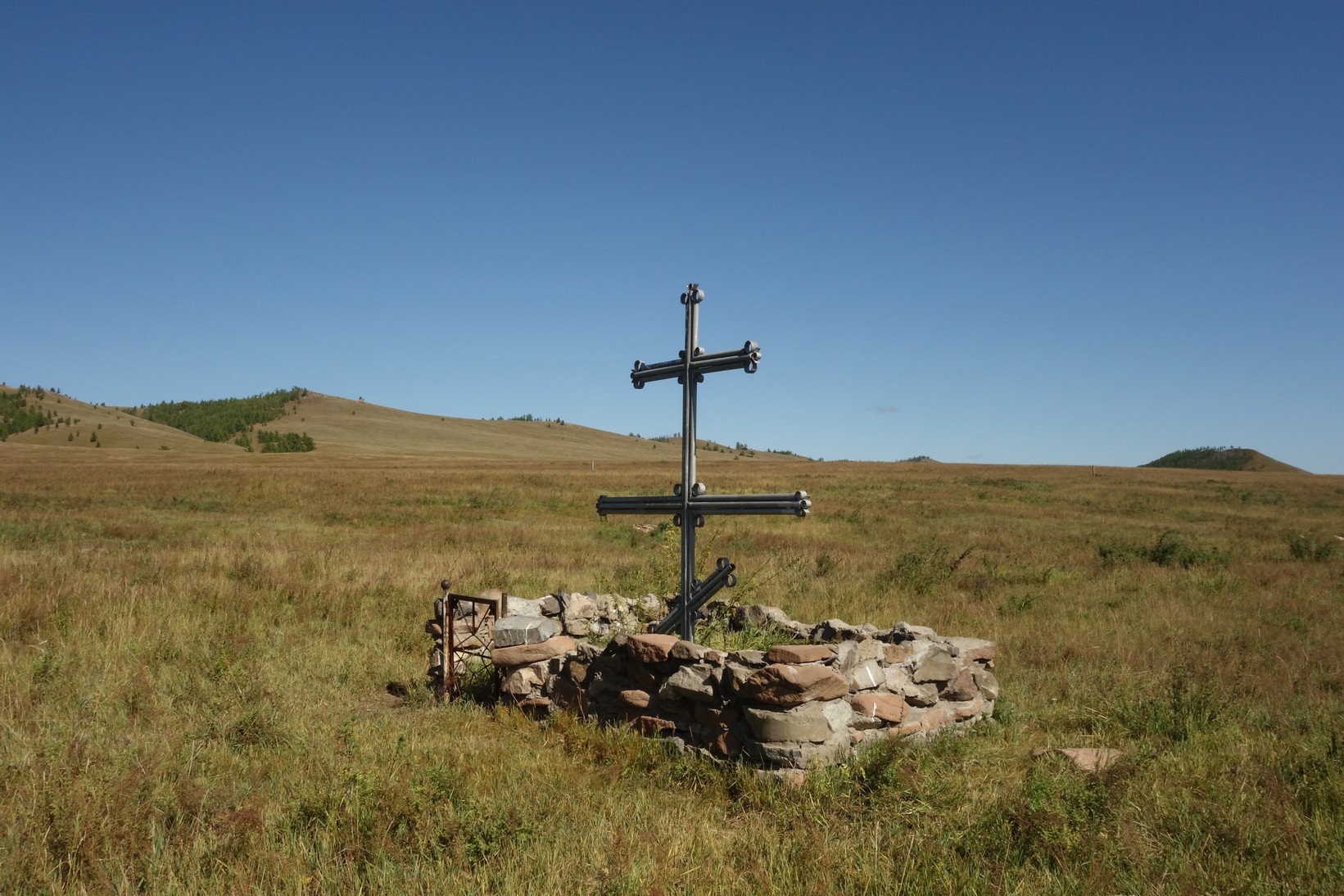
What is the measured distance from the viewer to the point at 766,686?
17.6 ft

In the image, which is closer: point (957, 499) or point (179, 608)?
point (179, 608)

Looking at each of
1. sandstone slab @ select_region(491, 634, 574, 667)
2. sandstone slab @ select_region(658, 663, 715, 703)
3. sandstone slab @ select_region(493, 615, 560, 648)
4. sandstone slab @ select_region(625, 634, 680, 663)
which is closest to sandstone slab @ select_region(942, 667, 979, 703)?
sandstone slab @ select_region(658, 663, 715, 703)

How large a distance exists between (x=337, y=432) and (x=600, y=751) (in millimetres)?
107435

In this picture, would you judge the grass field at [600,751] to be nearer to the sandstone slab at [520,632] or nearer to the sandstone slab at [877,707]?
the sandstone slab at [877,707]

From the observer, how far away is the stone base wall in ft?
17.7

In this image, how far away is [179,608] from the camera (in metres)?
10.4

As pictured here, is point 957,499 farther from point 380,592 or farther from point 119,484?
point 119,484

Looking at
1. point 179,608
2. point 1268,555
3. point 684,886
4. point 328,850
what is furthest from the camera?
point 1268,555

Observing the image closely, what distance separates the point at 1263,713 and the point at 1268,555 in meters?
14.3

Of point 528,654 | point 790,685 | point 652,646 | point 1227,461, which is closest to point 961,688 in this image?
point 790,685

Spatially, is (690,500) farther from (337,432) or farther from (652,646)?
(337,432)

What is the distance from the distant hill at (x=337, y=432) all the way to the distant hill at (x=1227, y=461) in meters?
Answer: 56.8

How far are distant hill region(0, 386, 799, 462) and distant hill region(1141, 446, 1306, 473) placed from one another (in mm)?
56792

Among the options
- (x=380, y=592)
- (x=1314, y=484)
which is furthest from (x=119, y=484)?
(x=1314, y=484)
